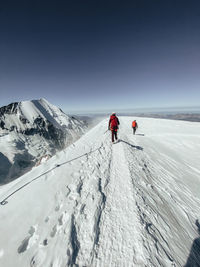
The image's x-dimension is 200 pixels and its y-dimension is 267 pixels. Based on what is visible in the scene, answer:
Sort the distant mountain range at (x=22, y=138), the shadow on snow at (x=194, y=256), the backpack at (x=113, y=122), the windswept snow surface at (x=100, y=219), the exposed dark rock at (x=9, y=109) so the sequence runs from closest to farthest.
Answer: the windswept snow surface at (x=100, y=219) → the shadow on snow at (x=194, y=256) → the backpack at (x=113, y=122) → the distant mountain range at (x=22, y=138) → the exposed dark rock at (x=9, y=109)

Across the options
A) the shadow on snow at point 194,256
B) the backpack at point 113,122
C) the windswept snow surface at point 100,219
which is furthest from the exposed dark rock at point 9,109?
the shadow on snow at point 194,256

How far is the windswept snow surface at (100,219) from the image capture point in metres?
1.95

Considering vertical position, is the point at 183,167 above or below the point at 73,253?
below

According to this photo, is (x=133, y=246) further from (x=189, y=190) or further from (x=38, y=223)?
(x=189, y=190)

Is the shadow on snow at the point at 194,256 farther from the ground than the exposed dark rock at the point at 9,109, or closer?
closer

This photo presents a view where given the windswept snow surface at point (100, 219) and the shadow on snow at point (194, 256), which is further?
the shadow on snow at point (194, 256)

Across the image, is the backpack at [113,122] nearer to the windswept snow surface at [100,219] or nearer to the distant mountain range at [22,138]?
the windswept snow surface at [100,219]

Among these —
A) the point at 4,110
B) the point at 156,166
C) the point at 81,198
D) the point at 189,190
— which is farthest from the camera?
the point at 4,110

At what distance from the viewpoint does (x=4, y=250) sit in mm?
2014

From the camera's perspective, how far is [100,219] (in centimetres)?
258

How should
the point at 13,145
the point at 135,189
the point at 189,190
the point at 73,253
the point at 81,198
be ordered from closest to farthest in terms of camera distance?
the point at 73,253 → the point at 81,198 → the point at 135,189 → the point at 189,190 → the point at 13,145

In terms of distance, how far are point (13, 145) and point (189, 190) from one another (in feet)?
596

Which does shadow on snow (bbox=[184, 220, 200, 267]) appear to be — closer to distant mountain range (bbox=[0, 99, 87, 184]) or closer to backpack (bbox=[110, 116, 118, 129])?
backpack (bbox=[110, 116, 118, 129])

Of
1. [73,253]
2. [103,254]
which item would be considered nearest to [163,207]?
[103,254]
